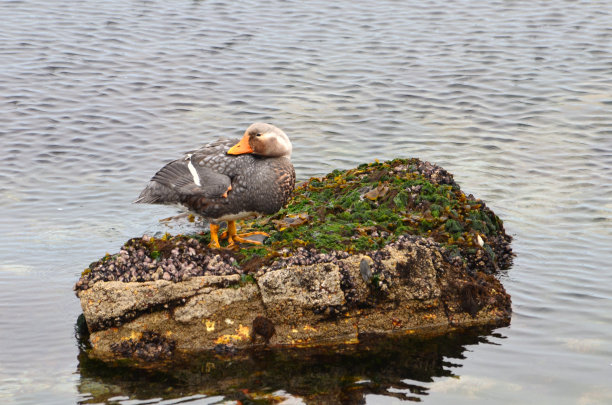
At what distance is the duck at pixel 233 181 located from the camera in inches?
335

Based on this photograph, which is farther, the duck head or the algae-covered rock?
the duck head

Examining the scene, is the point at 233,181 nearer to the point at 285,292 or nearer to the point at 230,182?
the point at 230,182

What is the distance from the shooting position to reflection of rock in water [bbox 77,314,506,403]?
7.19 meters

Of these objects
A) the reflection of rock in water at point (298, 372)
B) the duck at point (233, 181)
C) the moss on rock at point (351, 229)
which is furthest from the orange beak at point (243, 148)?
the reflection of rock in water at point (298, 372)

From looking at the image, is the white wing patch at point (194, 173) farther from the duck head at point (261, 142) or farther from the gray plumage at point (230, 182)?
the duck head at point (261, 142)

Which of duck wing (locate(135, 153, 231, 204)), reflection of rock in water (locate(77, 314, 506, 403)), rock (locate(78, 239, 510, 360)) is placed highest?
duck wing (locate(135, 153, 231, 204))

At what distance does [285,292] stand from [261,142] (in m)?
1.76

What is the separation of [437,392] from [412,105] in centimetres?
1108

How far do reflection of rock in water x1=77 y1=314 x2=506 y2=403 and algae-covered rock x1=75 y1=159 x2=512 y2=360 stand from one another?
0.19 metres

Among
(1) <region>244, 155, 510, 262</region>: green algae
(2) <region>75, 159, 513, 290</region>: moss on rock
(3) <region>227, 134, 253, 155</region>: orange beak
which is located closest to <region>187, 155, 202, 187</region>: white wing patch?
(3) <region>227, 134, 253, 155</region>: orange beak

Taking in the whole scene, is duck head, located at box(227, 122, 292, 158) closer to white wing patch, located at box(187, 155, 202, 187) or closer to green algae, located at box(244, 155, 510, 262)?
white wing patch, located at box(187, 155, 202, 187)

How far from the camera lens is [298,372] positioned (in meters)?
7.50

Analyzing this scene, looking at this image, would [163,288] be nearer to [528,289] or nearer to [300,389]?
[300,389]

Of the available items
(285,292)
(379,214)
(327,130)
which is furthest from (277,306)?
(327,130)
